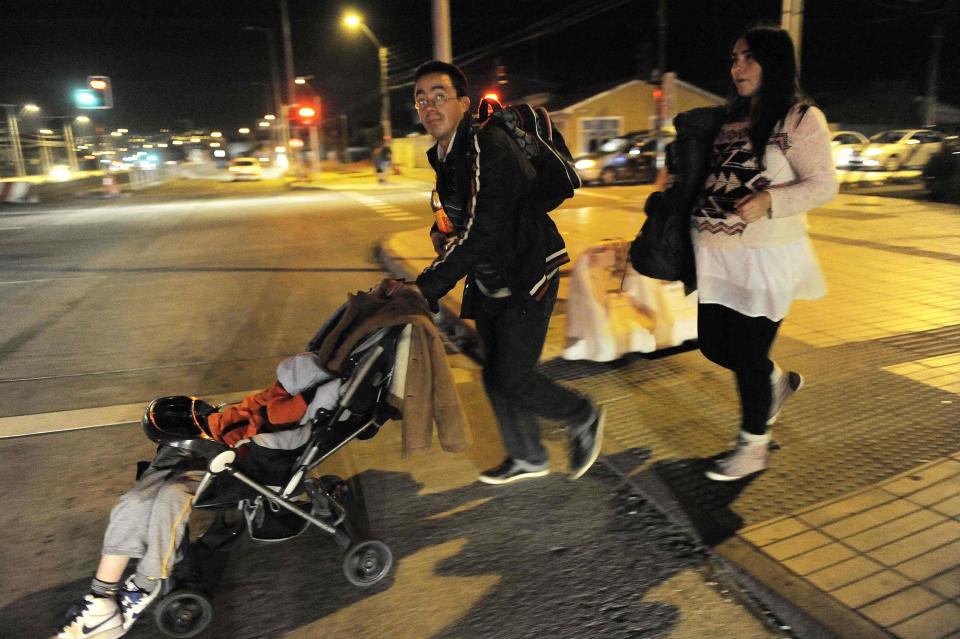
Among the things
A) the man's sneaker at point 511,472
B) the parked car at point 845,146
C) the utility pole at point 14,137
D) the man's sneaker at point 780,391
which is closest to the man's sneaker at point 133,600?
the man's sneaker at point 511,472

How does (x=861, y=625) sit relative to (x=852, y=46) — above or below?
below

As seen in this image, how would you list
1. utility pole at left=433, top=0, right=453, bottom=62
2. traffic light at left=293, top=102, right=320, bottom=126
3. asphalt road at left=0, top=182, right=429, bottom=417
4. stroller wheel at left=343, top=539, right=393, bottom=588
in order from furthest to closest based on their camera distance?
traffic light at left=293, top=102, right=320, bottom=126
utility pole at left=433, top=0, right=453, bottom=62
asphalt road at left=0, top=182, right=429, bottom=417
stroller wheel at left=343, top=539, right=393, bottom=588

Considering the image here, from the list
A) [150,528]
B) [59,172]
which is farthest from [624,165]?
[59,172]

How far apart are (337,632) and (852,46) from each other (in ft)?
157

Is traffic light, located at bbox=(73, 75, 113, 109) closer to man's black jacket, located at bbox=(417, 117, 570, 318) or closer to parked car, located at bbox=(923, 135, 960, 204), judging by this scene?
parked car, located at bbox=(923, 135, 960, 204)

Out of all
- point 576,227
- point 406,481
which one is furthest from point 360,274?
point 406,481

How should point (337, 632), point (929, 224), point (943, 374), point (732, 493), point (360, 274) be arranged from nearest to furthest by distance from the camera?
point (337, 632) → point (732, 493) → point (943, 374) → point (360, 274) → point (929, 224)

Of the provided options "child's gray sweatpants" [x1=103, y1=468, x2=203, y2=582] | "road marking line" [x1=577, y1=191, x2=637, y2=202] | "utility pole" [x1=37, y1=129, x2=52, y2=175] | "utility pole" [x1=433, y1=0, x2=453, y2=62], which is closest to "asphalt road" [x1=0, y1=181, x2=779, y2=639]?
"child's gray sweatpants" [x1=103, y1=468, x2=203, y2=582]

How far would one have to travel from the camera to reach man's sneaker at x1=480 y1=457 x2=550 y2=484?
374 cm

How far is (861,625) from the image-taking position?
2490mm

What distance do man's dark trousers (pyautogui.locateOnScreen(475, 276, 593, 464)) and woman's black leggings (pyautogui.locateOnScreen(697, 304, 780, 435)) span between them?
70cm

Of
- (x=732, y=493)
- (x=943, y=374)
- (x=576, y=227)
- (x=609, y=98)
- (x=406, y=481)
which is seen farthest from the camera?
(x=609, y=98)

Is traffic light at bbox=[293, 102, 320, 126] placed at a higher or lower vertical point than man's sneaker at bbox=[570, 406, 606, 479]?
higher

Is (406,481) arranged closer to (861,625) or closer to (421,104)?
(421,104)
